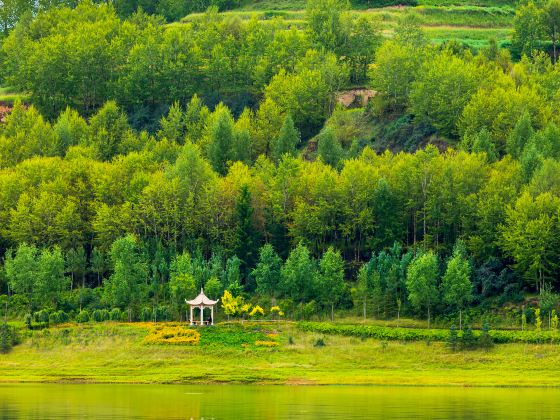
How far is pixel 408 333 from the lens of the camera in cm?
12825

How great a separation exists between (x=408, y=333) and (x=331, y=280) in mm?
13345

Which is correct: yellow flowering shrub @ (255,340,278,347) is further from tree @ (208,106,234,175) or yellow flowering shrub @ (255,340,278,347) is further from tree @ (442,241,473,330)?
tree @ (208,106,234,175)

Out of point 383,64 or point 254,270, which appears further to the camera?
point 383,64

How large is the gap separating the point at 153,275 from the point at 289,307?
16.0m

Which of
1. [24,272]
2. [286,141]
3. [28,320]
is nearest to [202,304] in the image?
[28,320]

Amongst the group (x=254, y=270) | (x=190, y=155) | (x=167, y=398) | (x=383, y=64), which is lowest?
(x=167, y=398)

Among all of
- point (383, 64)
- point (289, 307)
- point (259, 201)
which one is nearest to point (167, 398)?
point (289, 307)

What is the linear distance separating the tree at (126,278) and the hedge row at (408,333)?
60.0 feet

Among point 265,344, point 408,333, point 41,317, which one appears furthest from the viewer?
point 41,317

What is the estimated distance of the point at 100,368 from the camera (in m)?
126

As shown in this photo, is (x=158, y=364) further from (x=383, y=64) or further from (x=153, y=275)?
(x=383, y=64)

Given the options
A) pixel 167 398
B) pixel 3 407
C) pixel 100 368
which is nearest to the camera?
pixel 3 407

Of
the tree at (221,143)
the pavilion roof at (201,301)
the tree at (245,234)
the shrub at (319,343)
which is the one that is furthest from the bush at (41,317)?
the tree at (221,143)

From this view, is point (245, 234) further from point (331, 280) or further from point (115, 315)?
point (115, 315)
